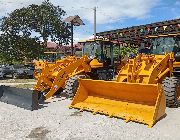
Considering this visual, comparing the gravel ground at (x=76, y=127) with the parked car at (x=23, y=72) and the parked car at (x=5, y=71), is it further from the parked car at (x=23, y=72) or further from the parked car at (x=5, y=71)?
the parked car at (x=5, y=71)

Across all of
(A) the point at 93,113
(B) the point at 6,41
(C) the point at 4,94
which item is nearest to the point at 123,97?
(A) the point at 93,113

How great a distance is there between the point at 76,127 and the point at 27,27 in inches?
1121

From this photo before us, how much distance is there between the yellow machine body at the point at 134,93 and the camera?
7.69 m

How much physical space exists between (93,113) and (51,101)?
303cm

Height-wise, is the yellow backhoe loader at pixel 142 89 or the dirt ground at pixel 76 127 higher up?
the yellow backhoe loader at pixel 142 89

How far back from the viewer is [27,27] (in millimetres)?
34062

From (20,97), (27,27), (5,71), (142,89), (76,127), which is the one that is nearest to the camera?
(76,127)

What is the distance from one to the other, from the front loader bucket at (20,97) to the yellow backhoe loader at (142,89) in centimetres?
132

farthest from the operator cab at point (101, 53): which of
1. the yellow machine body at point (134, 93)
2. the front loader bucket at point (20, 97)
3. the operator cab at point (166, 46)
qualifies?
the front loader bucket at point (20, 97)

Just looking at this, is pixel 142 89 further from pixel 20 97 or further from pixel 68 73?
pixel 20 97

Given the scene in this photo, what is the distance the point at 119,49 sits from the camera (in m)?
14.1

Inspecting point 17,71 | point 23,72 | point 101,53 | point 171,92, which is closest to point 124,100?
point 171,92

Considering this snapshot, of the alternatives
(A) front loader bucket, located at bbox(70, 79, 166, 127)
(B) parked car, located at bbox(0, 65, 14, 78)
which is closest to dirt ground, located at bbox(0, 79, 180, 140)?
(A) front loader bucket, located at bbox(70, 79, 166, 127)

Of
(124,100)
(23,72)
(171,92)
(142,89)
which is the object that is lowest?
(23,72)
